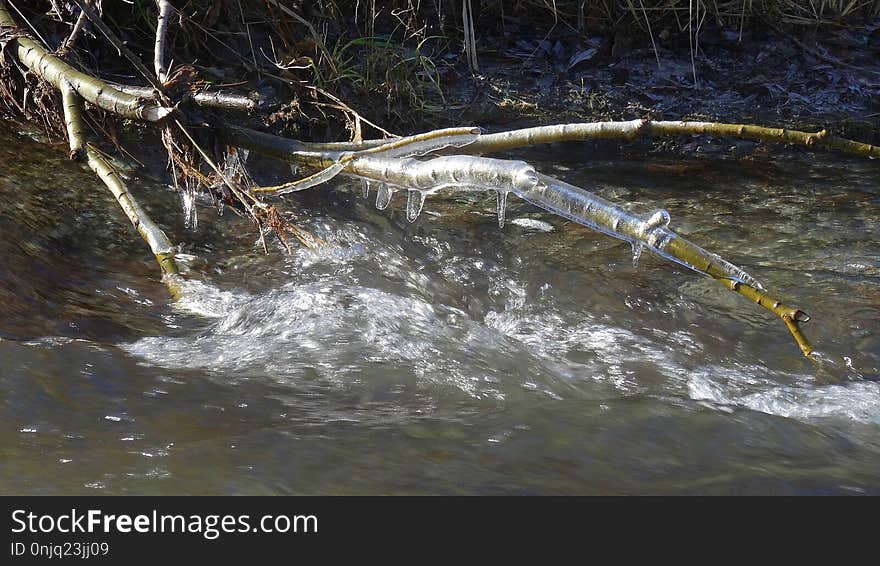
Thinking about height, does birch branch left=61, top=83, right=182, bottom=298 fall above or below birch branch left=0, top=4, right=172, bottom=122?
below

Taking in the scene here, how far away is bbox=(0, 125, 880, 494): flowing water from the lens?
257cm

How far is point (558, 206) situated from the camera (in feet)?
9.20

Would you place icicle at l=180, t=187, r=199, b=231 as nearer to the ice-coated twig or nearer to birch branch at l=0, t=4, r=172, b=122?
birch branch at l=0, t=4, r=172, b=122

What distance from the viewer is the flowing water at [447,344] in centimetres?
257

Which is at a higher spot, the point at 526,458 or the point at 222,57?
the point at 222,57

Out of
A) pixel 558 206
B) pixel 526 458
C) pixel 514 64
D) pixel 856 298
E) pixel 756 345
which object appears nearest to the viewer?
pixel 526 458

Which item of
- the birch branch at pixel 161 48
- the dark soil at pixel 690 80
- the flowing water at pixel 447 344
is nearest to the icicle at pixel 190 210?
the flowing water at pixel 447 344

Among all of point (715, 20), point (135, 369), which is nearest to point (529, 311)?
point (135, 369)

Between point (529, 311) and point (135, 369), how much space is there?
63.8 inches

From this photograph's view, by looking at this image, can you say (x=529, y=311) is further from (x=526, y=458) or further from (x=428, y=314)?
(x=526, y=458)

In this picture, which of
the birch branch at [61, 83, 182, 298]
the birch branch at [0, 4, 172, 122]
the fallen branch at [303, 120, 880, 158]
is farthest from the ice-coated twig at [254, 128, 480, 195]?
the birch branch at [0, 4, 172, 122]

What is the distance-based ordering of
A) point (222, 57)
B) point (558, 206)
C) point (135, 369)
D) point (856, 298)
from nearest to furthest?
point (558, 206) → point (135, 369) → point (856, 298) → point (222, 57)

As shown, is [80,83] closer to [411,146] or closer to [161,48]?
[161,48]

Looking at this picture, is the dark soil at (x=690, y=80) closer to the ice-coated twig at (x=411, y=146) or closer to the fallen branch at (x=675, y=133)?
the ice-coated twig at (x=411, y=146)
